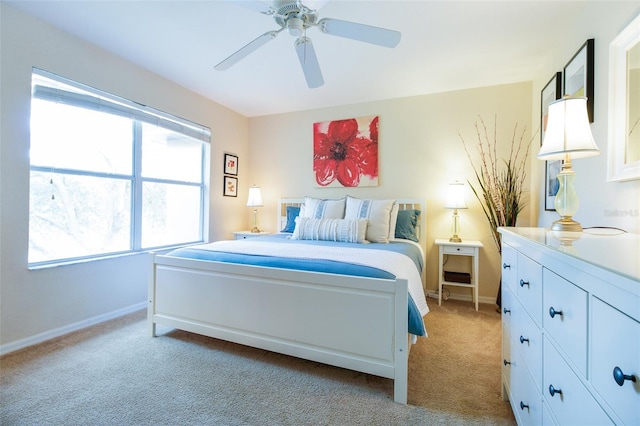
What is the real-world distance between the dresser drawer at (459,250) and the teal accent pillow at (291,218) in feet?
5.94

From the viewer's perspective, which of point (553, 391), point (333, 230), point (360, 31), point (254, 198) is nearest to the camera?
point (553, 391)

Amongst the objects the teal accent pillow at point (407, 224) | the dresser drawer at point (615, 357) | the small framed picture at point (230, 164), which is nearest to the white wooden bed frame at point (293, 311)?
the dresser drawer at point (615, 357)

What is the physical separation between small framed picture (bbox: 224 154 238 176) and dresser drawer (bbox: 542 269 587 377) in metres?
3.80

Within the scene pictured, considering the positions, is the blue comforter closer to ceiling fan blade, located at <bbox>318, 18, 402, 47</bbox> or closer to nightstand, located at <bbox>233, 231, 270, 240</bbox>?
ceiling fan blade, located at <bbox>318, 18, 402, 47</bbox>

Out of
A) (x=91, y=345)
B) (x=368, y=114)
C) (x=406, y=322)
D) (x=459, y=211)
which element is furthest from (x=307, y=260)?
(x=368, y=114)

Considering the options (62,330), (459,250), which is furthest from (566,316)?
(62,330)

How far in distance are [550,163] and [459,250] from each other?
3.75ft

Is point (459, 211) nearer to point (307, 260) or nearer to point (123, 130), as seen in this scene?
point (307, 260)

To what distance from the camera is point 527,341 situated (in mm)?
1077

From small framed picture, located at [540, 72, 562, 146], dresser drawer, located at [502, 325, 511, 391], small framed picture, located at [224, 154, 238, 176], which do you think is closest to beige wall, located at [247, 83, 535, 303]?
small framed picture, located at [540, 72, 562, 146]

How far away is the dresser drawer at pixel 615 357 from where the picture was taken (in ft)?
1.56

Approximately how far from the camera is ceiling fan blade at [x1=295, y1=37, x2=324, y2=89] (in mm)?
1693

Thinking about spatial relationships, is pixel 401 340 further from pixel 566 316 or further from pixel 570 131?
pixel 570 131

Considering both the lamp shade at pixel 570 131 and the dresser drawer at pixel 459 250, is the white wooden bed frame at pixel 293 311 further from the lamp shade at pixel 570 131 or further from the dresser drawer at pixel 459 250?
the dresser drawer at pixel 459 250
